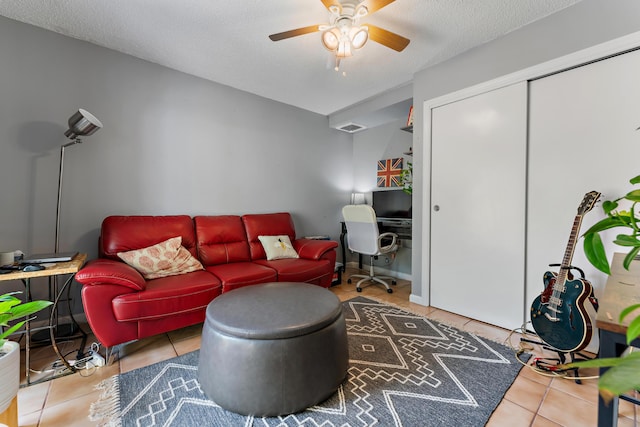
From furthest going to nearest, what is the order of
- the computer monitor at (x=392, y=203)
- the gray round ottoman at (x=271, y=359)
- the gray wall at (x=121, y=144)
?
the computer monitor at (x=392, y=203) < the gray wall at (x=121, y=144) < the gray round ottoman at (x=271, y=359)

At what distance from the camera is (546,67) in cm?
207

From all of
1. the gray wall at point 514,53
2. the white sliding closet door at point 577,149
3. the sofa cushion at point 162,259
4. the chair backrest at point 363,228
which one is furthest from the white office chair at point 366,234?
the sofa cushion at point 162,259

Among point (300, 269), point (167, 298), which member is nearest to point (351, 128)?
point (300, 269)

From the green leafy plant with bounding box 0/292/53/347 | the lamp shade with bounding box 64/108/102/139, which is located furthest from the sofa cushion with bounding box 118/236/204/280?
the green leafy plant with bounding box 0/292/53/347

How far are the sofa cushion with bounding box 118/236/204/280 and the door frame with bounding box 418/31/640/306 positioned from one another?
2.21m

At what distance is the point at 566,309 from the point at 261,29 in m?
2.90

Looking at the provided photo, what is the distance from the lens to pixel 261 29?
2207mm

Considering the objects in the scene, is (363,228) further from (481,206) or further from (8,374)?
(8,374)

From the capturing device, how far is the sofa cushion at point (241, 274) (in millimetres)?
2241

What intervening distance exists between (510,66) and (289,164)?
261 cm

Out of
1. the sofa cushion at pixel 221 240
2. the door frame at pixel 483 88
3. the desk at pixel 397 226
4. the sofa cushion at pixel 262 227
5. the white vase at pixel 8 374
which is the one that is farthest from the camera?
the desk at pixel 397 226

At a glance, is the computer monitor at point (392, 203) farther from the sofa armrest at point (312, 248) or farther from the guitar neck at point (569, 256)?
the guitar neck at point (569, 256)

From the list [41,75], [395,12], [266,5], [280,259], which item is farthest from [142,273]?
[395,12]

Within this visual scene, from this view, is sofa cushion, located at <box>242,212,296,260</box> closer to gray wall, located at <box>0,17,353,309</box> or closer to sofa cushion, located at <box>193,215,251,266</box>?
sofa cushion, located at <box>193,215,251,266</box>
